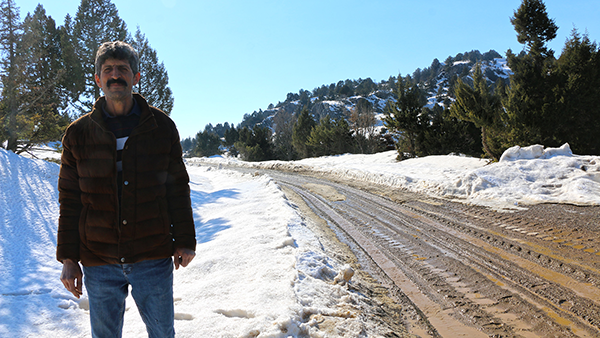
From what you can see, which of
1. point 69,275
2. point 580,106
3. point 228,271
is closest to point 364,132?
point 580,106

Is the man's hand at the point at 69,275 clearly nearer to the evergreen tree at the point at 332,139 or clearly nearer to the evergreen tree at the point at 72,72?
the evergreen tree at the point at 72,72

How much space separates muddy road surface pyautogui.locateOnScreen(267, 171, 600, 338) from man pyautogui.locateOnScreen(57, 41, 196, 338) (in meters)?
2.43

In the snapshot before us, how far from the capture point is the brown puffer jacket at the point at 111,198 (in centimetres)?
185

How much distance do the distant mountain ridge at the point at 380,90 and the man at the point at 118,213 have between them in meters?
103

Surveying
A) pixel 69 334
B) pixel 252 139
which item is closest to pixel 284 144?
pixel 252 139

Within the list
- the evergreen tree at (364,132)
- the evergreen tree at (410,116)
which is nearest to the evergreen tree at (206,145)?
the evergreen tree at (364,132)

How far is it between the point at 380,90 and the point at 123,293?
5642 inches

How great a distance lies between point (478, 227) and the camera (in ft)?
21.7

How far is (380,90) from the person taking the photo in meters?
136

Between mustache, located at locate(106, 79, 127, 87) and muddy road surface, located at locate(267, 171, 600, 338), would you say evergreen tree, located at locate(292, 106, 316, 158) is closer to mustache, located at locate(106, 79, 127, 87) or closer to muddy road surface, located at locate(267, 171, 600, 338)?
muddy road surface, located at locate(267, 171, 600, 338)

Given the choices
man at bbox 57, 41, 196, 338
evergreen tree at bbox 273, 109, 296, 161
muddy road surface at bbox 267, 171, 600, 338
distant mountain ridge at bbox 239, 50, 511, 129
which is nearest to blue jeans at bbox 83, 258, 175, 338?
man at bbox 57, 41, 196, 338

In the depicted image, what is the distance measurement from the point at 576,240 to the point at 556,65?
1599cm

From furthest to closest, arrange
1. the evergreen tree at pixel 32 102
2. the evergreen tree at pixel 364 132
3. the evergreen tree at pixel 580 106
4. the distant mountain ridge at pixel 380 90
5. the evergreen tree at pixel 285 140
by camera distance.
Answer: the distant mountain ridge at pixel 380 90
the evergreen tree at pixel 285 140
the evergreen tree at pixel 364 132
the evergreen tree at pixel 580 106
the evergreen tree at pixel 32 102

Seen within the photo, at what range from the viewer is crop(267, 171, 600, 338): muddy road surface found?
10.7ft
